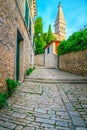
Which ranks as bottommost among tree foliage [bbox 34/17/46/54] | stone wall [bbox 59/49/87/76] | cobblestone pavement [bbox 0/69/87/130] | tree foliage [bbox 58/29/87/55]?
cobblestone pavement [bbox 0/69/87/130]

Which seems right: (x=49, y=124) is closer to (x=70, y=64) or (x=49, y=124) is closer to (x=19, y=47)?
(x=19, y=47)

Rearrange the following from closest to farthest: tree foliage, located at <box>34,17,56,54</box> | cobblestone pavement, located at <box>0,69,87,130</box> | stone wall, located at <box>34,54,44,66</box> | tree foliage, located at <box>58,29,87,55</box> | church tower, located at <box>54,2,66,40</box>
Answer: cobblestone pavement, located at <box>0,69,87,130</box>
tree foliage, located at <box>58,29,87,55</box>
stone wall, located at <box>34,54,44,66</box>
tree foliage, located at <box>34,17,56,54</box>
church tower, located at <box>54,2,66,40</box>

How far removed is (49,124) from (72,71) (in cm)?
1097

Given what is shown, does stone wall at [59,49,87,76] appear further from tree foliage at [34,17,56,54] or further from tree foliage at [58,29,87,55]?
tree foliage at [34,17,56,54]

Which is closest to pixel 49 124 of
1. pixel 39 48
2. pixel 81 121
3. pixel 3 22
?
pixel 81 121

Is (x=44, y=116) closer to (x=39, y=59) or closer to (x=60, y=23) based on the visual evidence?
(x=39, y=59)

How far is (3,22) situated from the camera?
4539 mm

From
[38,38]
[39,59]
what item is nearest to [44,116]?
[39,59]

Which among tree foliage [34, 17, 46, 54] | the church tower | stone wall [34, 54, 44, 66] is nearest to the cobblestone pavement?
stone wall [34, 54, 44, 66]

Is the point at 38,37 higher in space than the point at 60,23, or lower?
lower

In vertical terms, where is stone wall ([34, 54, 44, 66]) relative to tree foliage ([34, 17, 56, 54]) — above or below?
below

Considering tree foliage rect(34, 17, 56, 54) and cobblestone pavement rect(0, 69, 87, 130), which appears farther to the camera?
tree foliage rect(34, 17, 56, 54)

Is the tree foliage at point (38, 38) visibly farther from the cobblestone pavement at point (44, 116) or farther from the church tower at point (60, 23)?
the church tower at point (60, 23)

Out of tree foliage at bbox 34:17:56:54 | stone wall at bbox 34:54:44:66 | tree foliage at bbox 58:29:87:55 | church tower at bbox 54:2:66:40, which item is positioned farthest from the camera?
church tower at bbox 54:2:66:40
